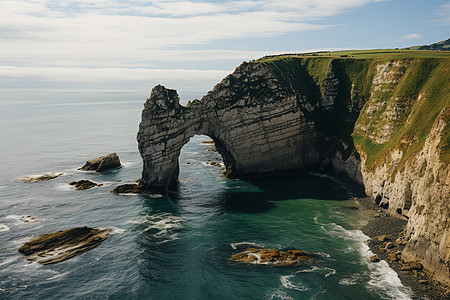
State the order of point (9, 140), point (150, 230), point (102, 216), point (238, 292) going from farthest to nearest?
point (9, 140) → point (102, 216) → point (150, 230) → point (238, 292)

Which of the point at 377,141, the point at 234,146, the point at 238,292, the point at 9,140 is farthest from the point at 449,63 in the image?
the point at 9,140

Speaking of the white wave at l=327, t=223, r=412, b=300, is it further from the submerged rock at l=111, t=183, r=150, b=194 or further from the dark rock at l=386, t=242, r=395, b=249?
the submerged rock at l=111, t=183, r=150, b=194

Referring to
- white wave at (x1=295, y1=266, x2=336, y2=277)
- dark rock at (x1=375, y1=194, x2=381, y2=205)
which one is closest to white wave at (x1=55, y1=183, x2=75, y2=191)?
white wave at (x1=295, y1=266, x2=336, y2=277)

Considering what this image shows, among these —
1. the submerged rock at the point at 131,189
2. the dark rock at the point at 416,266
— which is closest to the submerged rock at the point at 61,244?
the submerged rock at the point at 131,189

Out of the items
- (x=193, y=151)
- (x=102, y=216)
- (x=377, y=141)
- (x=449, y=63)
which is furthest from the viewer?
(x=193, y=151)

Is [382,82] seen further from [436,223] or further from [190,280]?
[190,280]

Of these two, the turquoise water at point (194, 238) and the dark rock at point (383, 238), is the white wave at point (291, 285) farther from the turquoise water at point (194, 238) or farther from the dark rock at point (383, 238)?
the dark rock at point (383, 238)
